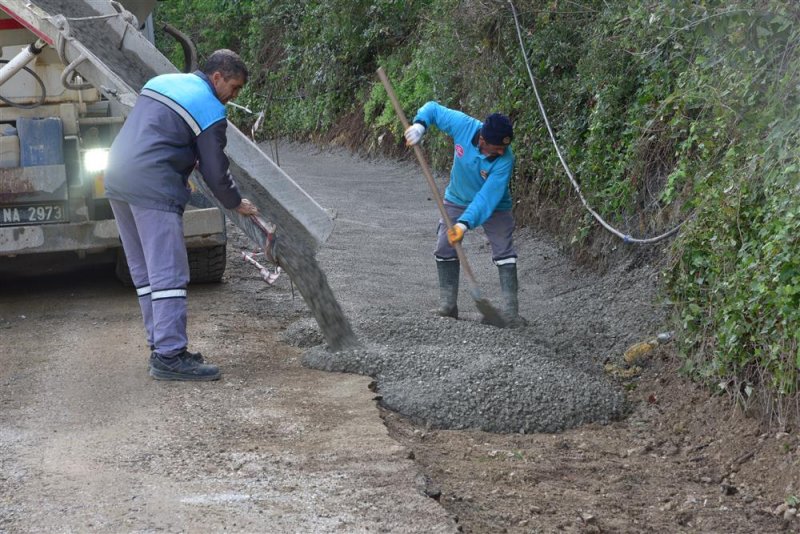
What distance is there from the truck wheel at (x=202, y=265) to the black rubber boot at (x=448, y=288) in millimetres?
1773

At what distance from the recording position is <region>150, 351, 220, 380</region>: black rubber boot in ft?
19.2

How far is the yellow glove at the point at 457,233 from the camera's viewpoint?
694 centimetres

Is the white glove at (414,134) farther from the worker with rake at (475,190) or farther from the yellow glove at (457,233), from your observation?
the yellow glove at (457,233)

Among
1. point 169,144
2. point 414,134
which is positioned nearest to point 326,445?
point 169,144

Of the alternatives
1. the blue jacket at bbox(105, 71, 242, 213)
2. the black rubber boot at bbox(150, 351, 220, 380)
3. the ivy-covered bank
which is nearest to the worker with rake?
the ivy-covered bank

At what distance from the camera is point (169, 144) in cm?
581

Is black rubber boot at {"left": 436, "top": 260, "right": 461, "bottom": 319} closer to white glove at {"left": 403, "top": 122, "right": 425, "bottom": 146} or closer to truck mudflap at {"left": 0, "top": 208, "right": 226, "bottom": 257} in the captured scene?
white glove at {"left": 403, "top": 122, "right": 425, "bottom": 146}

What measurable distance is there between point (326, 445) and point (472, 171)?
306 cm

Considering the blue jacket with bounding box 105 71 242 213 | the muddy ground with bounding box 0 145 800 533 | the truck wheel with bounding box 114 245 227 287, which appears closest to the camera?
the muddy ground with bounding box 0 145 800 533

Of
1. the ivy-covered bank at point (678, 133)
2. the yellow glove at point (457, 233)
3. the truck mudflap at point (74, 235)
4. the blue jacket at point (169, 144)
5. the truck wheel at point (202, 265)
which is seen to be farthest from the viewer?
the truck wheel at point (202, 265)

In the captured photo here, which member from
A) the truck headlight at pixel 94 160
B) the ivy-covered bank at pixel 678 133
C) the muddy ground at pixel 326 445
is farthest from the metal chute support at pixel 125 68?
the ivy-covered bank at pixel 678 133

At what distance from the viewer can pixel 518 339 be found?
6730 millimetres

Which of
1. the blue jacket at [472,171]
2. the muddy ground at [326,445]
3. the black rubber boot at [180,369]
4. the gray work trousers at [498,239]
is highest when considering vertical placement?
the blue jacket at [472,171]

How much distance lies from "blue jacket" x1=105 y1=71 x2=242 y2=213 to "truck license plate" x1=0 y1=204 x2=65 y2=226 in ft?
6.19
